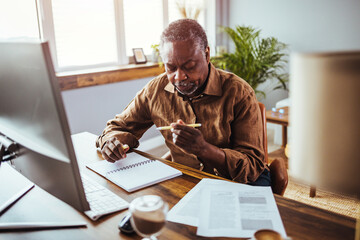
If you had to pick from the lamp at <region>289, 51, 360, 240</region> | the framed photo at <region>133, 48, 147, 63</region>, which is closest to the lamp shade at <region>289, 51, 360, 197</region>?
the lamp at <region>289, 51, 360, 240</region>

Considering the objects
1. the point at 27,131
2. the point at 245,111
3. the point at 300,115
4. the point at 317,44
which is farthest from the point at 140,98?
the point at 317,44

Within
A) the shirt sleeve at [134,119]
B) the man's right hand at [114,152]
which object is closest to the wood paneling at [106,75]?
the shirt sleeve at [134,119]

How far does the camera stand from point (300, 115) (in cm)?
47

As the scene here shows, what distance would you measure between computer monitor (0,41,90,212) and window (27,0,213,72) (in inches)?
73.2

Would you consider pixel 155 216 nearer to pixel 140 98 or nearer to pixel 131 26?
pixel 140 98

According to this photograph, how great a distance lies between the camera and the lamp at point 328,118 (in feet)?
1.40

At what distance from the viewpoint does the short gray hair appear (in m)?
1.30

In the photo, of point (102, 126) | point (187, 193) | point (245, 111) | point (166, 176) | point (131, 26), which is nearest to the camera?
point (187, 193)

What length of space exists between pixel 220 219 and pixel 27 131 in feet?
1.79

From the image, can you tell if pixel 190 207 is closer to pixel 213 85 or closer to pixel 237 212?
pixel 237 212

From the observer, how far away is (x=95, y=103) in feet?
9.02

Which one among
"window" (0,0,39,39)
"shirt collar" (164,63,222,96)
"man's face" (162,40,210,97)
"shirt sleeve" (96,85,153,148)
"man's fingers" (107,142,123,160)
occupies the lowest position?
"man's fingers" (107,142,123,160)

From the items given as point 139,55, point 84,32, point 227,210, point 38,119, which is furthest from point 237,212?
point 139,55

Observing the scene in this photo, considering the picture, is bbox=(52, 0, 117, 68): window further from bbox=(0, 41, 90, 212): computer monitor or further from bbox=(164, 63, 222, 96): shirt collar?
bbox=(0, 41, 90, 212): computer monitor
